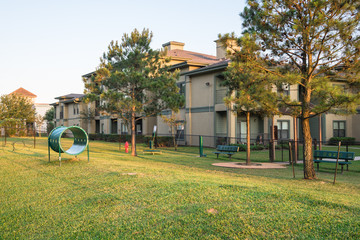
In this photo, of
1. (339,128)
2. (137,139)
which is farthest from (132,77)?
(339,128)

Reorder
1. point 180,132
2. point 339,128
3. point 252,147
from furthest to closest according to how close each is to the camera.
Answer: point 339,128 → point 180,132 → point 252,147

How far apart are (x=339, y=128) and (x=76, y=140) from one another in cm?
2695

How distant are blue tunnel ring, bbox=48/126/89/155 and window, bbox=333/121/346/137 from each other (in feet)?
85.9

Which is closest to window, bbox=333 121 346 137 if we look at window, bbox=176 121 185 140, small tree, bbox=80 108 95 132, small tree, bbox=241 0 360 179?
window, bbox=176 121 185 140

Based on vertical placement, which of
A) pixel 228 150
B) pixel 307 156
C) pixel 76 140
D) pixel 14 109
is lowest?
pixel 228 150

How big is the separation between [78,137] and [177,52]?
22317mm

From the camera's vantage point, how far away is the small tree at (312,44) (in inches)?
391

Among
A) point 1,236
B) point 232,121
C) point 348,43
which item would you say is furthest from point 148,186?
point 232,121

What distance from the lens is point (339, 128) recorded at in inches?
1266

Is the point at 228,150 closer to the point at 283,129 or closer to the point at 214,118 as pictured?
the point at 214,118

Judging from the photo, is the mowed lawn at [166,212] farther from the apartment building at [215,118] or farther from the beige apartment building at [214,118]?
the apartment building at [215,118]

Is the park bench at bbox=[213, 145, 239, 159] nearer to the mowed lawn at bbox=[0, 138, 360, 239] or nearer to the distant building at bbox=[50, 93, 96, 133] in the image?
the mowed lawn at bbox=[0, 138, 360, 239]

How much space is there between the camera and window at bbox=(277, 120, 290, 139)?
29.8 metres

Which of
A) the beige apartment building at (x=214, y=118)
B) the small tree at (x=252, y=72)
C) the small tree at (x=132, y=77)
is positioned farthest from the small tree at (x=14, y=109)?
the small tree at (x=252, y=72)
